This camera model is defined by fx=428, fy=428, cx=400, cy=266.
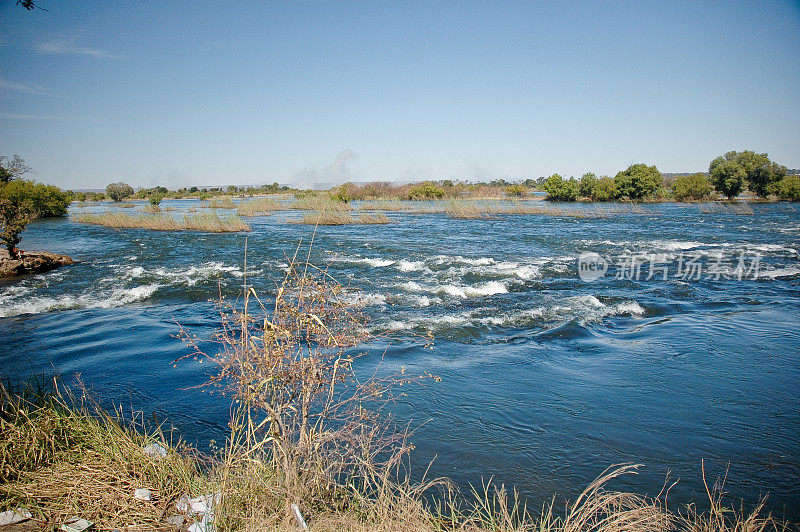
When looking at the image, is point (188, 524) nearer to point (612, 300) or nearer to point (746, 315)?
point (612, 300)

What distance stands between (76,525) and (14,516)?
0.46 m

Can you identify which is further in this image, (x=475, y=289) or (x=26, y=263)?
(x=26, y=263)

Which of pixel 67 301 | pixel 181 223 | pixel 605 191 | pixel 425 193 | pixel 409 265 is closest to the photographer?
pixel 67 301

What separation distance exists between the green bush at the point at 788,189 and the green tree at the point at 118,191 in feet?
333

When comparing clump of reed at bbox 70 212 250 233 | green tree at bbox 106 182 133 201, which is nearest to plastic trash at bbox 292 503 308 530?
clump of reed at bbox 70 212 250 233

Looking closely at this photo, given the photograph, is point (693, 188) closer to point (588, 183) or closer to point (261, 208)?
point (588, 183)

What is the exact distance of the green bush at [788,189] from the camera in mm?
48625

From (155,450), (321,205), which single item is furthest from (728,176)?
(155,450)

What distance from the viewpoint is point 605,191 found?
186 ft

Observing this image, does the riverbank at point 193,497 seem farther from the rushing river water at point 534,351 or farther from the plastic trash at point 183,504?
the rushing river water at point 534,351

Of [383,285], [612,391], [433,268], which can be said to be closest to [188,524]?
[612,391]

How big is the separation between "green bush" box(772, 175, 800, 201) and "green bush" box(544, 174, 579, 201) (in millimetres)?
22050

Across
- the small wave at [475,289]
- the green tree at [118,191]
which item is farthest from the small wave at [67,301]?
the green tree at [118,191]

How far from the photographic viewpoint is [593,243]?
850 inches
